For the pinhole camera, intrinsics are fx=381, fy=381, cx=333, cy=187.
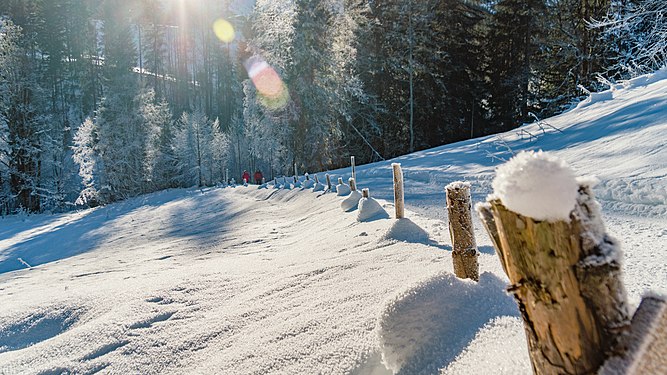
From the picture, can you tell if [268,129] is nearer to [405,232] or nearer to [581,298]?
[405,232]

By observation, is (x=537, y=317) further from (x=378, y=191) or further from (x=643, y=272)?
(x=378, y=191)

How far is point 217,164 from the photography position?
117ft

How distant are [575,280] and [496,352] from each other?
1031 mm

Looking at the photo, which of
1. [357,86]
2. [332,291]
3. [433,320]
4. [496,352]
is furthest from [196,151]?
[496,352]

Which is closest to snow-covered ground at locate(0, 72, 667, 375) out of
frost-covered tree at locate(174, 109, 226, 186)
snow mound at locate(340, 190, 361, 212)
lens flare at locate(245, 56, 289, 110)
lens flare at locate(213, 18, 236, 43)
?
snow mound at locate(340, 190, 361, 212)

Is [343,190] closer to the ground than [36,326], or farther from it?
farther from it

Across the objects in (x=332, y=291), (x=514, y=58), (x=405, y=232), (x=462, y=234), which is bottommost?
(x=332, y=291)

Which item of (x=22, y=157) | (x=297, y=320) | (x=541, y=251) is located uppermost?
(x=22, y=157)

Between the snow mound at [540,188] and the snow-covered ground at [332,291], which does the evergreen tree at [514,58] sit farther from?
the snow mound at [540,188]

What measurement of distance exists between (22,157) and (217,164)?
14.9 m

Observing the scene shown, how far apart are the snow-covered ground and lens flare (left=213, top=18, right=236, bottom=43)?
49.9 metres

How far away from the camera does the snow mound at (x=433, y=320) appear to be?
72.4 inches

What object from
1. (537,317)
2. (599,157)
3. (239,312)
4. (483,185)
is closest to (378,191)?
(483,185)

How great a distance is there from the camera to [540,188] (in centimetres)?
78
